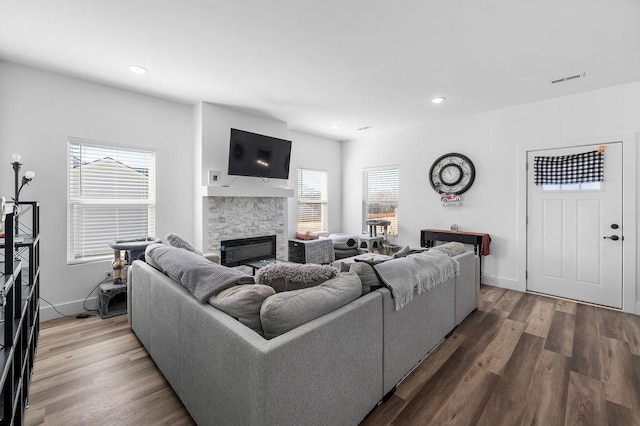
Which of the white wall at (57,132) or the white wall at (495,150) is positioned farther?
the white wall at (495,150)

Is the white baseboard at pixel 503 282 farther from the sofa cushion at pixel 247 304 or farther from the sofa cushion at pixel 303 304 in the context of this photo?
the sofa cushion at pixel 247 304

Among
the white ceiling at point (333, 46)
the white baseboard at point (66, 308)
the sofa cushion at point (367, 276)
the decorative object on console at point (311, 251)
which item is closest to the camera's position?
the sofa cushion at point (367, 276)

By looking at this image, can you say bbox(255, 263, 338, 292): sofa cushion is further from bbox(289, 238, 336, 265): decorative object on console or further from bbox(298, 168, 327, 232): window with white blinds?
bbox(298, 168, 327, 232): window with white blinds

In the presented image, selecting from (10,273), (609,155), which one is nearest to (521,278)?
(609,155)

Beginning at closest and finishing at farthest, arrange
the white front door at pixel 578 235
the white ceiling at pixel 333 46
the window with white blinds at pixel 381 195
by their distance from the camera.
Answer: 1. the white ceiling at pixel 333 46
2. the white front door at pixel 578 235
3. the window with white blinds at pixel 381 195

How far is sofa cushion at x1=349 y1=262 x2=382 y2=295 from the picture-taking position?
1.84 metres

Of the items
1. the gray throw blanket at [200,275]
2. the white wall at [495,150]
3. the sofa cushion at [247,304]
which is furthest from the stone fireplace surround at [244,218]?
the sofa cushion at [247,304]

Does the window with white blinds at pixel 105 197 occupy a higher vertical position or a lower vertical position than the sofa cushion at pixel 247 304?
higher

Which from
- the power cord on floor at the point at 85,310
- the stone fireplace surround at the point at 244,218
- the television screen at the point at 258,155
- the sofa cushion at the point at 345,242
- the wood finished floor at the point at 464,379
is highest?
the television screen at the point at 258,155

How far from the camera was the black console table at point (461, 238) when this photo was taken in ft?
13.6

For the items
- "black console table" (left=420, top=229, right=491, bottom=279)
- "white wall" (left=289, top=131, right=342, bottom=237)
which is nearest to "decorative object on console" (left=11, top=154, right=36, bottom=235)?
"white wall" (left=289, top=131, right=342, bottom=237)

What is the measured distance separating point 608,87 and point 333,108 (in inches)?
127

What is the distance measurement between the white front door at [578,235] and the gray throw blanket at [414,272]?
207 centimetres

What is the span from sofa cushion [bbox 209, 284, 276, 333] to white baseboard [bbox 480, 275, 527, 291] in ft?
13.0
